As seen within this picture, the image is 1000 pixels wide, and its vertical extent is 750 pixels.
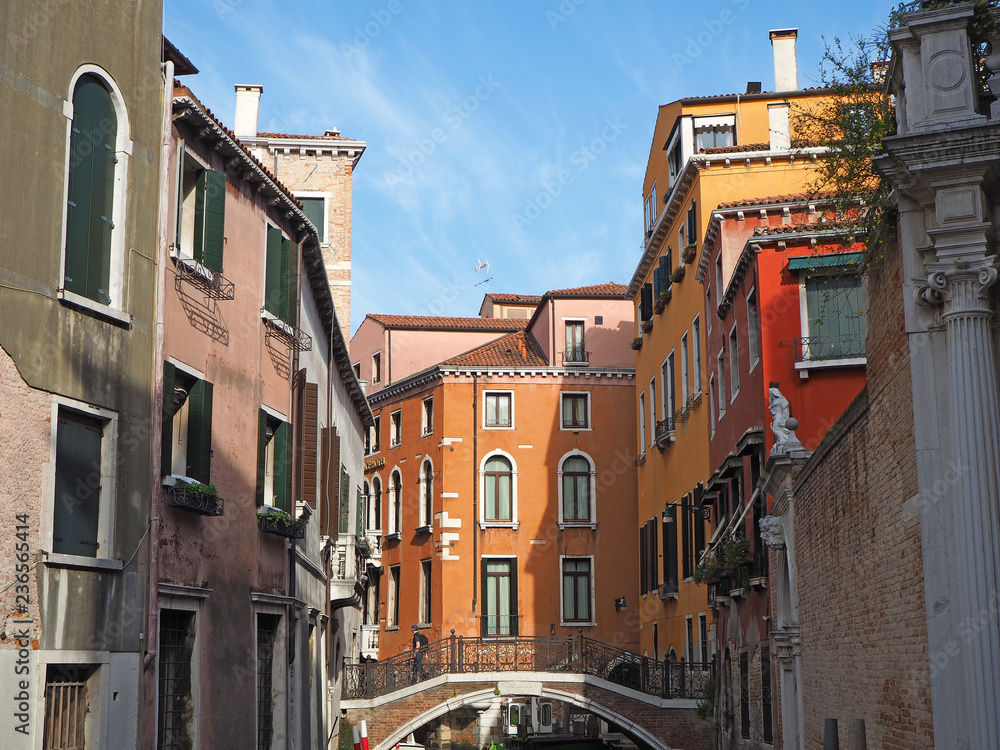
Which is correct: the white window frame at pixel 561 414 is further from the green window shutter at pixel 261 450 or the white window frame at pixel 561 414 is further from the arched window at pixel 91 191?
the arched window at pixel 91 191

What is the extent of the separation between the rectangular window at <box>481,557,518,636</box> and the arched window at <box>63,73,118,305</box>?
22.9 metres

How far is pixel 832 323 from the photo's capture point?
1681 centimetres

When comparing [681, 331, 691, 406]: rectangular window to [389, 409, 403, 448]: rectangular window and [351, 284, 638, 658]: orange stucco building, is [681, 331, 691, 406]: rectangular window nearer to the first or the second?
[351, 284, 638, 658]: orange stucco building

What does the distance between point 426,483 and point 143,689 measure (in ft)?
77.0

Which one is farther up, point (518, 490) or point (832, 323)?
point (832, 323)

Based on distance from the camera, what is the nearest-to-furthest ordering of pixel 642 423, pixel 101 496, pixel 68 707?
1. pixel 68 707
2. pixel 101 496
3. pixel 642 423

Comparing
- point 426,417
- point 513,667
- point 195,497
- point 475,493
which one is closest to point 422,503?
point 475,493

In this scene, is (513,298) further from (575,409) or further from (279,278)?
(279,278)

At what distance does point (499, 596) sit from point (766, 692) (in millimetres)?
16611

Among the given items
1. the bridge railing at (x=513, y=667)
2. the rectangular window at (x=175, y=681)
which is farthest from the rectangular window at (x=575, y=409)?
the rectangular window at (x=175, y=681)

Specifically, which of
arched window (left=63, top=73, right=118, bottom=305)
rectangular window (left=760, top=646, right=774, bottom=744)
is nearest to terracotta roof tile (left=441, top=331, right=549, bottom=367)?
rectangular window (left=760, top=646, right=774, bottom=744)

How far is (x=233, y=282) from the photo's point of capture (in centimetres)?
1402

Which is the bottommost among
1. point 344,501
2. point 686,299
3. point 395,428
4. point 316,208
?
point 344,501

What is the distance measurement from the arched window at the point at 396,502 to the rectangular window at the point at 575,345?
6.26 meters
